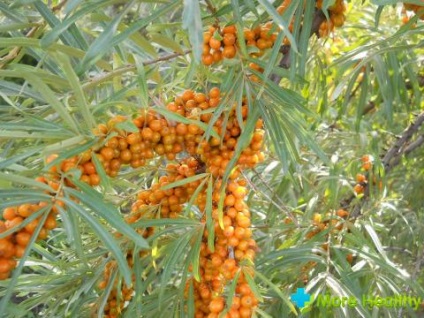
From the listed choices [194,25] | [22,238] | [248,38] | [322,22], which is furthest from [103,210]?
[322,22]

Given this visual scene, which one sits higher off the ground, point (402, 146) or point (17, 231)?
point (17, 231)

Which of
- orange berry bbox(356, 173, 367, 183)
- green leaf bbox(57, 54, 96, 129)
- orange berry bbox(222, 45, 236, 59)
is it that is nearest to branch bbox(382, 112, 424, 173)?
orange berry bbox(356, 173, 367, 183)

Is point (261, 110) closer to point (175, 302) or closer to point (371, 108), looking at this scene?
point (175, 302)

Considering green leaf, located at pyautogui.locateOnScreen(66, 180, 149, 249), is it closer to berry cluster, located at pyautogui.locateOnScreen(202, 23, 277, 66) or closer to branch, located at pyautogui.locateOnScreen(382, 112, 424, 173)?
berry cluster, located at pyautogui.locateOnScreen(202, 23, 277, 66)

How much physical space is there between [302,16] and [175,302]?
75cm

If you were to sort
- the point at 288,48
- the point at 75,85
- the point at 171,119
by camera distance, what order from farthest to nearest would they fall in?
the point at 288,48, the point at 171,119, the point at 75,85

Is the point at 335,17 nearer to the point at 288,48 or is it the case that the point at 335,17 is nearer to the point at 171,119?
the point at 288,48

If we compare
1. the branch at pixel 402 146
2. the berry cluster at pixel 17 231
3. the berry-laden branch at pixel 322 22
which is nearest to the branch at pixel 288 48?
the berry-laden branch at pixel 322 22

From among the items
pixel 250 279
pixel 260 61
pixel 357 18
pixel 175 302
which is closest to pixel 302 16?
pixel 260 61

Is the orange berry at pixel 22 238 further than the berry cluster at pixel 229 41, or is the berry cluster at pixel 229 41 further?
the berry cluster at pixel 229 41

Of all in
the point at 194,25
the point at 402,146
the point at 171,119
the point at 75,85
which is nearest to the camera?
the point at 194,25

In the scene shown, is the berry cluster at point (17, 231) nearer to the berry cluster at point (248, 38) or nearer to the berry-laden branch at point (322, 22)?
the berry cluster at point (248, 38)

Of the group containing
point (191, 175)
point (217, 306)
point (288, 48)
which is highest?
point (288, 48)
